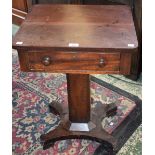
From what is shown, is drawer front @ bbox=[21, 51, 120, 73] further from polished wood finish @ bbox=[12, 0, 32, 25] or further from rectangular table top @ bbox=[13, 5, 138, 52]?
polished wood finish @ bbox=[12, 0, 32, 25]

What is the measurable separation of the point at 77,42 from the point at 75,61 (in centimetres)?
8

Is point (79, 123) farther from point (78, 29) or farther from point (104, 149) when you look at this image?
point (78, 29)

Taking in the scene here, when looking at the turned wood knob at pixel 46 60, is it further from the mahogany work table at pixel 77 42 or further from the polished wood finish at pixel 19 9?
the polished wood finish at pixel 19 9

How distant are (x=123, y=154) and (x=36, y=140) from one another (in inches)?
20.0

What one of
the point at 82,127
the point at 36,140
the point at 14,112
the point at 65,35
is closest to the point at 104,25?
the point at 65,35

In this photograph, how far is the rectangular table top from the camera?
998 millimetres

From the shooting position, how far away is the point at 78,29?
1.10 meters

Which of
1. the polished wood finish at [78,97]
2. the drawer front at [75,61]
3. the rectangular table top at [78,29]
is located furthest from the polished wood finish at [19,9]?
the drawer front at [75,61]

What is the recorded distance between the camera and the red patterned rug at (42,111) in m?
1.44

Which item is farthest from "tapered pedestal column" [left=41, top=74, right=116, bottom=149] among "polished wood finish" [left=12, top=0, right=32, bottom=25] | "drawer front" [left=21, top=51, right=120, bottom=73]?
"polished wood finish" [left=12, top=0, right=32, bottom=25]

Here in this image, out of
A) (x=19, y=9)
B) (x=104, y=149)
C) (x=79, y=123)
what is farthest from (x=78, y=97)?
(x=19, y=9)

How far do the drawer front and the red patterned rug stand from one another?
572mm

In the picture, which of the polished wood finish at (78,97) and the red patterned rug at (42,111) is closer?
the polished wood finish at (78,97)
